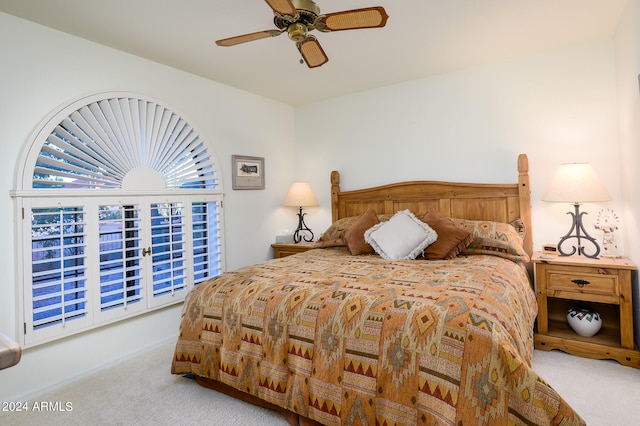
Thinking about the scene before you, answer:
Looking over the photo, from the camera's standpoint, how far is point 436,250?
110 inches

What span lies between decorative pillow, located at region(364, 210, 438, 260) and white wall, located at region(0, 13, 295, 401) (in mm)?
1575

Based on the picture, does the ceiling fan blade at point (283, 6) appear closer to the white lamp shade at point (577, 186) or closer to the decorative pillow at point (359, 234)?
the decorative pillow at point (359, 234)

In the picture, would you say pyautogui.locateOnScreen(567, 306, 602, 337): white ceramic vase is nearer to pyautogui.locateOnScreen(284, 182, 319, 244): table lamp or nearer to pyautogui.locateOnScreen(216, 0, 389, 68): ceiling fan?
pyautogui.locateOnScreen(216, 0, 389, 68): ceiling fan

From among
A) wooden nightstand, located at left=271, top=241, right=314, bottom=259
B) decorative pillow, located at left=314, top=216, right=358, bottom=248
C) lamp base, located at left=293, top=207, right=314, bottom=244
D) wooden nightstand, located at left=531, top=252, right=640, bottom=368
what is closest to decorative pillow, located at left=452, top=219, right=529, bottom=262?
wooden nightstand, located at left=531, top=252, right=640, bottom=368

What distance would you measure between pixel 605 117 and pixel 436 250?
6.17ft

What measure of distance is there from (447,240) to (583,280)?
102cm

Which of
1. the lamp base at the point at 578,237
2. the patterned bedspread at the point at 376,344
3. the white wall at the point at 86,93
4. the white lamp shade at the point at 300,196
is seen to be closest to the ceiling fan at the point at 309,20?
the white wall at the point at 86,93

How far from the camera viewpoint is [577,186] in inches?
105

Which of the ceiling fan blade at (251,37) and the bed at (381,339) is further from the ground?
the ceiling fan blade at (251,37)

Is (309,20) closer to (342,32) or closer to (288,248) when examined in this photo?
(342,32)

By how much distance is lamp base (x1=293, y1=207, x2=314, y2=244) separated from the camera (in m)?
4.41

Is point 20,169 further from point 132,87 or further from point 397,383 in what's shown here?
point 397,383

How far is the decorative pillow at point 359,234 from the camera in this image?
3125 mm

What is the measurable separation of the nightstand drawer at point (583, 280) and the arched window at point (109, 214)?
3.07 m
